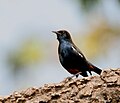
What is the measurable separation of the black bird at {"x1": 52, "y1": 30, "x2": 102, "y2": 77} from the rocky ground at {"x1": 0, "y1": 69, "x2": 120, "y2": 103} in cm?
85

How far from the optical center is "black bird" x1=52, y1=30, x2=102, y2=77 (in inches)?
155

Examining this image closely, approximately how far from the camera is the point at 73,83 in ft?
9.75

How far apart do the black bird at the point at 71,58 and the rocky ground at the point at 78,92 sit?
33.4 inches

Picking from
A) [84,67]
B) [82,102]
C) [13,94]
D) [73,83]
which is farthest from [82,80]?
[84,67]

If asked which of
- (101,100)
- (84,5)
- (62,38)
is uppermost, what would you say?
(84,5)

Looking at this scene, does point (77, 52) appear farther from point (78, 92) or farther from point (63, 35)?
point (78, 92)

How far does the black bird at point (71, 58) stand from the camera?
3926mm

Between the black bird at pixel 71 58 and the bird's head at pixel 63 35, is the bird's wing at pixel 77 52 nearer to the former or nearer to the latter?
the black bird at pixel 71 58

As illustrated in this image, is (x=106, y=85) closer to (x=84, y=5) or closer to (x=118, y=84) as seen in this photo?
(x=118, y=84)

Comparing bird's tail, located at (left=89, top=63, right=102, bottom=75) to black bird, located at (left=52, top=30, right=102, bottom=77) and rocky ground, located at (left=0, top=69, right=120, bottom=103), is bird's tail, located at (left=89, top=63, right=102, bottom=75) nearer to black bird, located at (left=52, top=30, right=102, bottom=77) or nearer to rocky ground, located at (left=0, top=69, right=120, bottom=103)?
black bird, located at (left=52, top=30, right=102, bottom=77)

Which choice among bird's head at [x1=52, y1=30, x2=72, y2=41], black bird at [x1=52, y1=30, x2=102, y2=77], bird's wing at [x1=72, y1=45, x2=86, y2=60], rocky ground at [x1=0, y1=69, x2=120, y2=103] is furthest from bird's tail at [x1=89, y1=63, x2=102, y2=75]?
rocky ground at [x1=0, y1=69, x2=120, y2=103]

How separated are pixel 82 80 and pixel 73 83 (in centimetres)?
7

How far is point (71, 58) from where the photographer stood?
160 inches

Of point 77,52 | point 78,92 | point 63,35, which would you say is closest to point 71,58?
point 77,52
